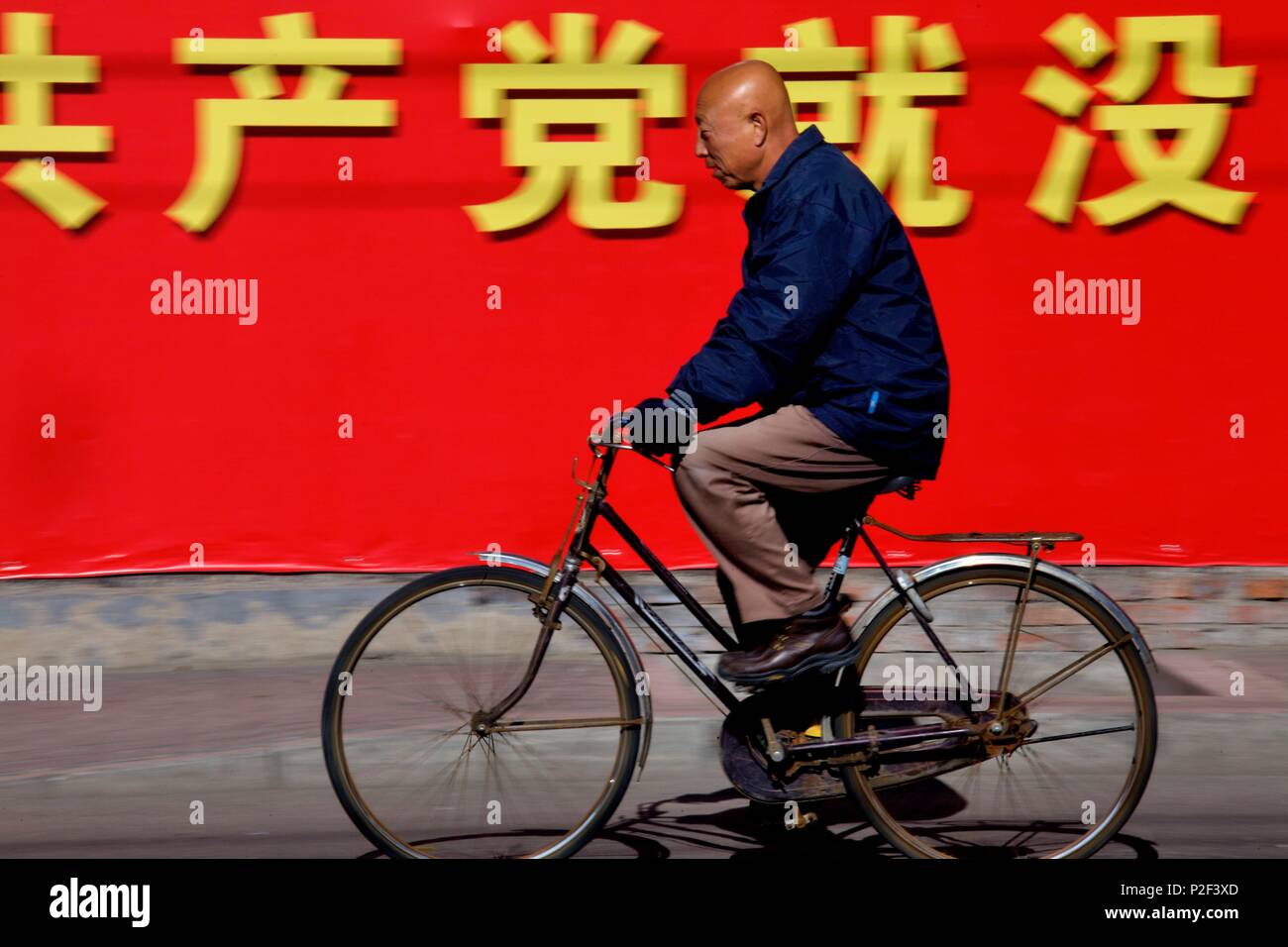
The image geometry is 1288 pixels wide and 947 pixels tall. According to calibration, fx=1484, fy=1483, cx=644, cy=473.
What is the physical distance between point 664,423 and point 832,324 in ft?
1.61

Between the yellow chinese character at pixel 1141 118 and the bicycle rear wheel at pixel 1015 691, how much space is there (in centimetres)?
312

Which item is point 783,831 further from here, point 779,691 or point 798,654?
point 798,654

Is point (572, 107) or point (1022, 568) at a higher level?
point (572, 107)

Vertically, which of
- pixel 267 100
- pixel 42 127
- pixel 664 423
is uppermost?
pixel 267 100

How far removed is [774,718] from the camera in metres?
3.81

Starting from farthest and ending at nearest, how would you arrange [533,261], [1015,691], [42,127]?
[533,261], [42,127], [1015,691]

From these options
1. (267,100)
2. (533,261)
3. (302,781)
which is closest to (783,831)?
(302,781)

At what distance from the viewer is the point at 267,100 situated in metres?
6.38

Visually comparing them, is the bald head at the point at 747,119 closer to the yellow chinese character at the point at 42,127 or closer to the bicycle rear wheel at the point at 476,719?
the bicycle rear wheel at the point at 476,719

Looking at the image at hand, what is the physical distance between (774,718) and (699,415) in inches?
32.0

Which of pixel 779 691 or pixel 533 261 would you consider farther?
pixel 533 261

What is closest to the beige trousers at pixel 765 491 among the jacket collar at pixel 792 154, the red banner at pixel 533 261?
the jacket collar at pixel 792 154
